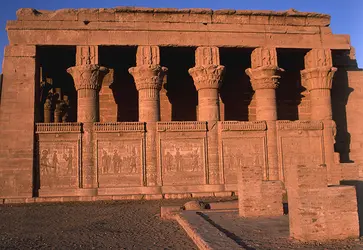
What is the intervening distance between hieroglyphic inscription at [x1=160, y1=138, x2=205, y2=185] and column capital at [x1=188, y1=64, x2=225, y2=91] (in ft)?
7.10

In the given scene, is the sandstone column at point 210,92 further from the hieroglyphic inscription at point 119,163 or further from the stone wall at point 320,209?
the stone wall at point 320,209

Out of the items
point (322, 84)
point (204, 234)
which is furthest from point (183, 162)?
point (204, 234)

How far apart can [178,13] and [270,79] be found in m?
4.40

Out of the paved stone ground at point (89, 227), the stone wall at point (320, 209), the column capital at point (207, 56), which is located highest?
the column capital at point (207, 56)

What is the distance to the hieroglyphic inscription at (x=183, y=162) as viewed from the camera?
14.8 metres

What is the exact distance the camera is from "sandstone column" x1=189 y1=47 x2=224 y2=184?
15.0m

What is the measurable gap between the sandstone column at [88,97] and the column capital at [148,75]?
1.27m

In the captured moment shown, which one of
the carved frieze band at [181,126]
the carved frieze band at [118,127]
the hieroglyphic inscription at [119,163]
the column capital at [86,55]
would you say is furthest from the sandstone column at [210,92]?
the column capital at [86,55]

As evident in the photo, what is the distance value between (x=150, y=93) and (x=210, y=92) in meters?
2.30

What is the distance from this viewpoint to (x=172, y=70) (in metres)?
19.2

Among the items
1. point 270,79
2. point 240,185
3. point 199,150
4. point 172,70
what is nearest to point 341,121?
point 270,79

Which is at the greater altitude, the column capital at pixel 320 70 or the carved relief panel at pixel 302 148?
the column capital at pixel 320 70

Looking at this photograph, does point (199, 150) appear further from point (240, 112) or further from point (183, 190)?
point (240, 112)

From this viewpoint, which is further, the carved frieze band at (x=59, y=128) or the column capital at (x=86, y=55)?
the column capital at (x=86, y=55)
